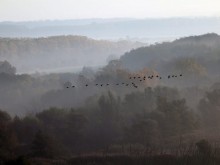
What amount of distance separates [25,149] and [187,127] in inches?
1090

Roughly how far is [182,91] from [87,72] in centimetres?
8057

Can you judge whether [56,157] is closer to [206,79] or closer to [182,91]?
[182,91]

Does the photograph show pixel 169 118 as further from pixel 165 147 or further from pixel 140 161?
pixel 140 161

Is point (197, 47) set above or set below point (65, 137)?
above

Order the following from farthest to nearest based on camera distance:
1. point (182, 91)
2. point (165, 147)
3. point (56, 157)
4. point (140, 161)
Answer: point (182, 91) < point (165, 147) < point (56, 157) < point (140, 161)

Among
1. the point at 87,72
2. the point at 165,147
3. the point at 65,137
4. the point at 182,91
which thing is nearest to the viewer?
the point at 165,147

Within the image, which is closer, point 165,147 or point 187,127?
point 165,147

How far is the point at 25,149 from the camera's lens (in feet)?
213

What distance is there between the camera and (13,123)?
251ft

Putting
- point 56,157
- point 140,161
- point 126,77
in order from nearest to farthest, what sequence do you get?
point 140,161 → point 56,157 → point 126,77

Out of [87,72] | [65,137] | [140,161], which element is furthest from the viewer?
[87,72]

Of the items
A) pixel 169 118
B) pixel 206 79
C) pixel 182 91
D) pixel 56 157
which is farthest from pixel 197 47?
pixel 56 157

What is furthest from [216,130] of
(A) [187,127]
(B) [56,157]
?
(B) [56,157]

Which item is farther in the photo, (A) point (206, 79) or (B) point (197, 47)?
(B) point (197, 47)
